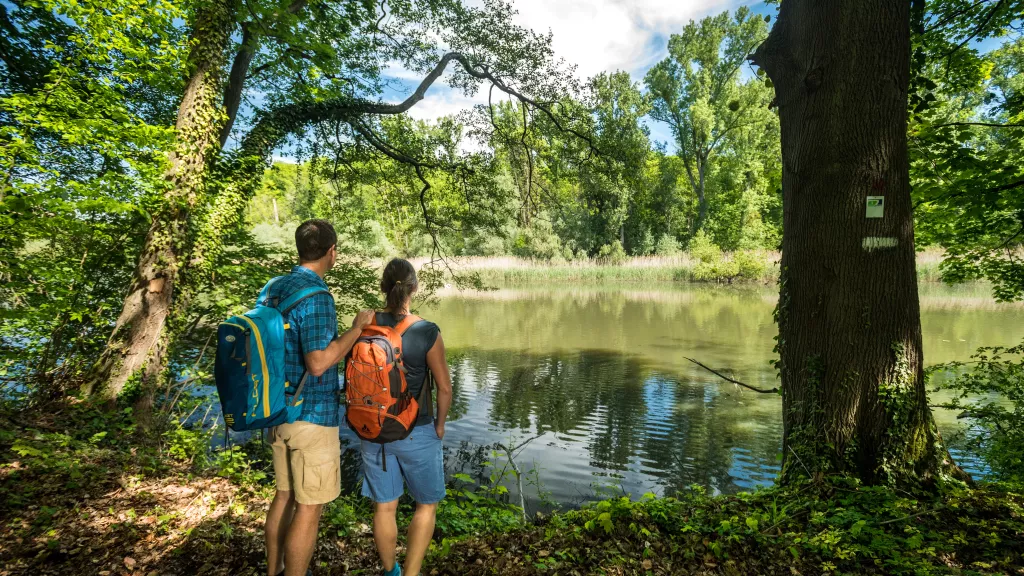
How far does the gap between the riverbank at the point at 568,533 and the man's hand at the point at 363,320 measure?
134 cm

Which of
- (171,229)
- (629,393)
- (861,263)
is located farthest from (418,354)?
(629,393)

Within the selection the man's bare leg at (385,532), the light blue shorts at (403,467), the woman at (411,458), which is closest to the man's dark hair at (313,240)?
the woman at (411,458)

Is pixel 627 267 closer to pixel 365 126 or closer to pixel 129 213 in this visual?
pixel 365 126

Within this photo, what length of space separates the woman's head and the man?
0.44 feet

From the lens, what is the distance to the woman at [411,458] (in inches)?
83.3

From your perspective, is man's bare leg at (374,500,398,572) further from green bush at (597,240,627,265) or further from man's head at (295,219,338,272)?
green bush at (597,240,627,265)

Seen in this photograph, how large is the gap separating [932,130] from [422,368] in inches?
224

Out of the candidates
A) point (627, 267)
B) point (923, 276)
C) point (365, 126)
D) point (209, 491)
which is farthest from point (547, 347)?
point (923, 276)

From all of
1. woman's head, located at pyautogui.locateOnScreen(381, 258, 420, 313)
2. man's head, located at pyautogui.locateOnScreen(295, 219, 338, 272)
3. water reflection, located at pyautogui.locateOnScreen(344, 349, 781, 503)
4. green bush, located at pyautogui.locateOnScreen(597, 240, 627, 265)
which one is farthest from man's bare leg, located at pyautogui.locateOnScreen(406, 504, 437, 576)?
green bush, located at pyautogui.locateOnScreen(597, 240, 627, 265)

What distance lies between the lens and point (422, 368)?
2.13 metres

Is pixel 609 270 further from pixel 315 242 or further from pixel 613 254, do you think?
pixel 315 242

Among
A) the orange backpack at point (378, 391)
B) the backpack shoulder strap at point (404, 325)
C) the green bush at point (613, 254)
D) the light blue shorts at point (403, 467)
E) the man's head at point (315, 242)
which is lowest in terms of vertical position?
the light blue shorts at point (403, 467)

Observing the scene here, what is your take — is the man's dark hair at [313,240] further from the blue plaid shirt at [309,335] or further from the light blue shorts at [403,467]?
the light blue shorts at [403,467]

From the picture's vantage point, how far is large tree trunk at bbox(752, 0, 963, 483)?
2865mm
